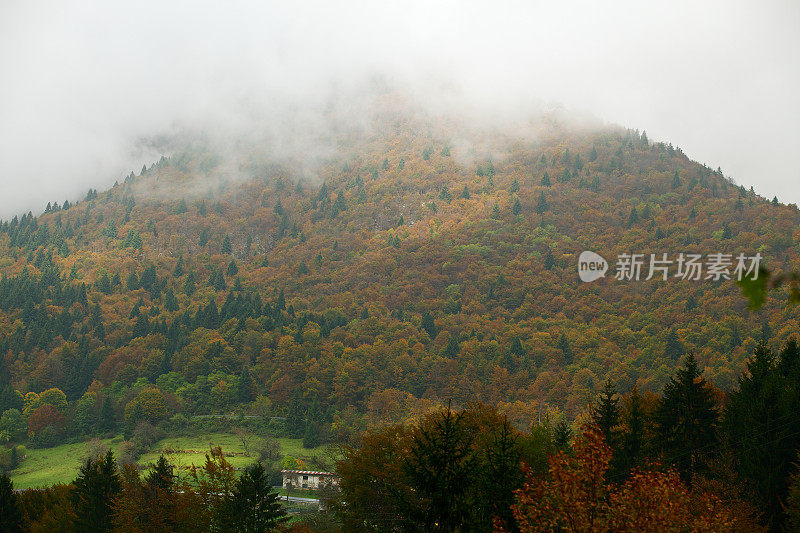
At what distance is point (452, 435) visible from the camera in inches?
1062

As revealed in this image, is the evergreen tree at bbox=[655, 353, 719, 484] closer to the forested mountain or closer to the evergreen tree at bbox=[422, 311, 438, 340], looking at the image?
the forested mountain

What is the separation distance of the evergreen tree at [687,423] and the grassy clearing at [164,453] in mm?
68452

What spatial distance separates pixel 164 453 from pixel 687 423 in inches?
3484

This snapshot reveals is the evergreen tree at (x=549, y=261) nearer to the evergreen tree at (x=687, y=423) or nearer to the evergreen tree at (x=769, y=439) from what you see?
the evergreen tree at (x=687, y=423)

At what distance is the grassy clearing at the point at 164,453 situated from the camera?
102688mm

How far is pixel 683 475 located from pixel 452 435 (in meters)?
23.7

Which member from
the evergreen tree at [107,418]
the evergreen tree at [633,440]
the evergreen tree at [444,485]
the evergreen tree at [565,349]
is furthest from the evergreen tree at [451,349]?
the evergreen tree at [444,485]

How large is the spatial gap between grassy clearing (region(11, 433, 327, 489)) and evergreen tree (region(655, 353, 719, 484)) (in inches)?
→ 2695

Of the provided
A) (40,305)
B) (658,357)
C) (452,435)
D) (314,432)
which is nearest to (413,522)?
(452,435)

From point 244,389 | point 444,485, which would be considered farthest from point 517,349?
point 444,485

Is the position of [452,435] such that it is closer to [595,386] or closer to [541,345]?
[595,386]

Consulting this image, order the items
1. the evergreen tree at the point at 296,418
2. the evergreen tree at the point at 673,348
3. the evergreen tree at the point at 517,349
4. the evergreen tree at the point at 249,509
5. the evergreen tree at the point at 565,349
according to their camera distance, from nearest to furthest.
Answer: the evergreen tree at the point at 249,509, the evergreen tree at the point at 296,418, the evergreen tree at the point at 673,348, the evergreen tree at the point at 565,349, the evergreen tree at the point at 517,349

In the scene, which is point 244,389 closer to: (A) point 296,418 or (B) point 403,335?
(A) point 296,418

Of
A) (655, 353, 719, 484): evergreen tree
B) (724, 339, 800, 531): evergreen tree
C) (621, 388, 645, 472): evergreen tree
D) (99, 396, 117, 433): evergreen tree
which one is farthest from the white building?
(724, 339, 800, 531): evergreen tree
